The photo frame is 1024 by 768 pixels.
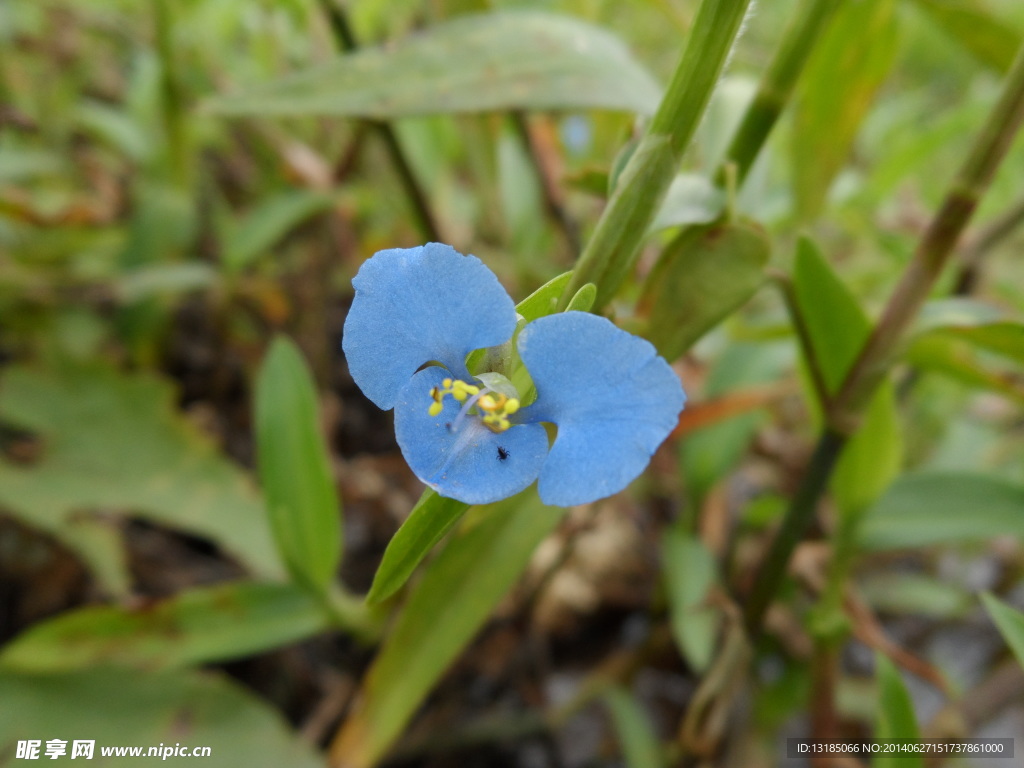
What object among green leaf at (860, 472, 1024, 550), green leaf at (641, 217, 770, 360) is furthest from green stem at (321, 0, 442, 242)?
green leaf at (860, 472, 1024, 550)

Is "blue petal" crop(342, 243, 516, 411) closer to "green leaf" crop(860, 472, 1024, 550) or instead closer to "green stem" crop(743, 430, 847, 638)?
"green stem" crop(743, 430, 847, 638)

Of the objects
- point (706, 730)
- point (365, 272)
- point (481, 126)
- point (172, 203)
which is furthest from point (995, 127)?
point (172, 203)

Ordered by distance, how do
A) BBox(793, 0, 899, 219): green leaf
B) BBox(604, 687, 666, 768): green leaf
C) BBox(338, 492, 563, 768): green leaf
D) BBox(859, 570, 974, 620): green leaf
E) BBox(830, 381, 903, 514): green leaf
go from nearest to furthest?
BBox(338, 492, 563, 768): green leaf
BBox(830, 381, 903, 514): green leaf
BBox(793, 0, 899, 219): green leaf
BBox(604, 687, 666, 768): green leaf
BBox(859, 570, 974, 620): green leaf

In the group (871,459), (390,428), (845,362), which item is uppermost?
(845,362)

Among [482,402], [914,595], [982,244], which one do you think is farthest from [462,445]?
[914,595]

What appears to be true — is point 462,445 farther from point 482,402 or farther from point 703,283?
point 703,283

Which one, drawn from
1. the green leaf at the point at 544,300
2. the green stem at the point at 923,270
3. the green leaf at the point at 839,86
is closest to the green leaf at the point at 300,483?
the green leaf at the point at 544,300

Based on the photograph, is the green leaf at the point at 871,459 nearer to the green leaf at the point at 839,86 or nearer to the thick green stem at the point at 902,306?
the thick green stem at the point at 902,306
